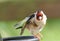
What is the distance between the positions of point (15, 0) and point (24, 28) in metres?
0.64

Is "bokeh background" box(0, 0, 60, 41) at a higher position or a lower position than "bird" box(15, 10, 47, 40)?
higher

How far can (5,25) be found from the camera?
5.67 feet

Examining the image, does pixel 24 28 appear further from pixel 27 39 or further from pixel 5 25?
pixel 5 25

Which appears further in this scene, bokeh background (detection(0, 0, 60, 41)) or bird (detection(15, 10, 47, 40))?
bokeh background (detection(0, 0, 60, 41))

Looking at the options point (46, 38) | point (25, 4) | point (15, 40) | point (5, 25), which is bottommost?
point (15, 40)

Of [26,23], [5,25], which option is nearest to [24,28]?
[26,23]

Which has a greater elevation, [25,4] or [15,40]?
[25,4]

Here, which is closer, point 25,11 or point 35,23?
point 35,23

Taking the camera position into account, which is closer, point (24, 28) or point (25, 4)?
point (24, 28)

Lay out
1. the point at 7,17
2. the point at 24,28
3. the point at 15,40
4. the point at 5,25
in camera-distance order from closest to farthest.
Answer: the point at 15,40
the point at 24,28
the point at 7,17
the point at 5,25

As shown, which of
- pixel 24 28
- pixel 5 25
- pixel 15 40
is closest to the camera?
pixel 15 40

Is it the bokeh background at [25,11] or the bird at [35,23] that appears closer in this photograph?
the bird at [35,23]

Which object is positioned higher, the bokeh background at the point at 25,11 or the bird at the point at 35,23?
the bokeh background at the point at 25,11

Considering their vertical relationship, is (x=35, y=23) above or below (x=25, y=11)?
below
